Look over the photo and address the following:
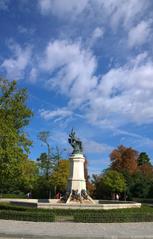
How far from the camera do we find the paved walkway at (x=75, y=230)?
1535 cm

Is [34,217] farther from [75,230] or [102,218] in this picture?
[75,230]

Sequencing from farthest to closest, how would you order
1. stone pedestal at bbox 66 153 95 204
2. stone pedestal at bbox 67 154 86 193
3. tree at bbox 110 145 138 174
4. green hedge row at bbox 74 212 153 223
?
tree at bbox 110 145 138 174
stone pedestal at bbox 67 154 86 193
stone pedestal at bbox 66 153 95 204
green hedge row at bbox 74 212 153 223

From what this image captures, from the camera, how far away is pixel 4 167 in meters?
26.9

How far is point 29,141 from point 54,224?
1352 cm

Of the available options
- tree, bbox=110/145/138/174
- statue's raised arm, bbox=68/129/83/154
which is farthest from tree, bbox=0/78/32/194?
tree, bbox=110/145/138/174

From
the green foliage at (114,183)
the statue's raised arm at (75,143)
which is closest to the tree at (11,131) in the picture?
the statue's raised arm at (75,143)

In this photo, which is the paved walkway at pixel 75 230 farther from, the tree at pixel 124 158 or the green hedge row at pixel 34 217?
the tree at pixel 124 158

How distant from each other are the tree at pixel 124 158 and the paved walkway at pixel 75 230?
225ft

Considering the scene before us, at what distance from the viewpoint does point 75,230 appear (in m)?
16.9

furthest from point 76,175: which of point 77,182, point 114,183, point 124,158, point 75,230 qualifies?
point 124,158

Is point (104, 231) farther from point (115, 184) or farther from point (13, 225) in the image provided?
point (115, 184)

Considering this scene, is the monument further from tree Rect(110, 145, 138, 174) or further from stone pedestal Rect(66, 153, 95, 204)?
tree Rect(110, 145, 138, 174)

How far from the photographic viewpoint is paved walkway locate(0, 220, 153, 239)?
1535cm

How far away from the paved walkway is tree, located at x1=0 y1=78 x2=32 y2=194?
24.6 feet
